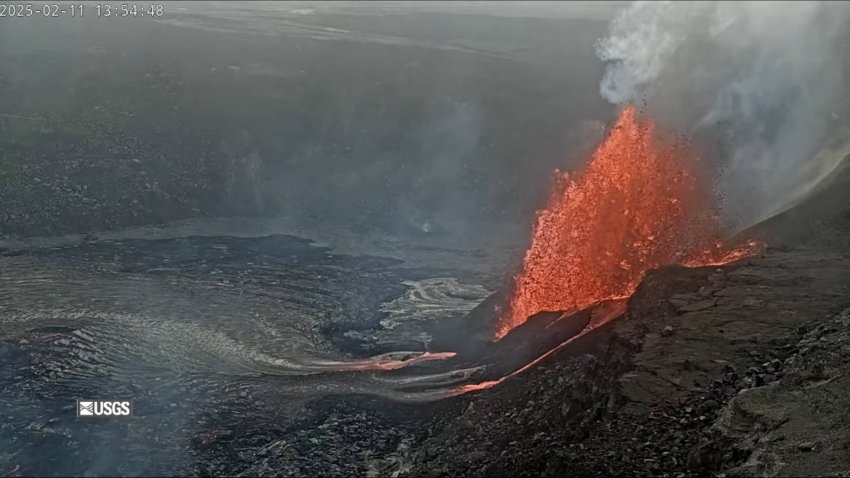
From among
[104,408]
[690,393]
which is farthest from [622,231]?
[104,408]

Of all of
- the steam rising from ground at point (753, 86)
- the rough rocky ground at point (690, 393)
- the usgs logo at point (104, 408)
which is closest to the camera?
the rough rocky ground at point (690, 393)

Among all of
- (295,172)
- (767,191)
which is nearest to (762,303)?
(767,191)

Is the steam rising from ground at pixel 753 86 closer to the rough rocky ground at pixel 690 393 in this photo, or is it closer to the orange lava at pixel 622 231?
the orange lava at pixel 622 231

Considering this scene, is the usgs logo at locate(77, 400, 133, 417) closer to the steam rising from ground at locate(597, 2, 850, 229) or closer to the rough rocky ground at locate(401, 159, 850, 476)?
the rough rocky ground at locate(401, 159, 850, 476)

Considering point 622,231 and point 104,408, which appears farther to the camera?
point 622,231

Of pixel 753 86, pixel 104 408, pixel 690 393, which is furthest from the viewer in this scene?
pixel 753 86

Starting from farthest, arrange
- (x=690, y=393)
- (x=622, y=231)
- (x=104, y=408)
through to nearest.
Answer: (x=622, y=231) → (x=104, y=408) → (x=690, y=393)

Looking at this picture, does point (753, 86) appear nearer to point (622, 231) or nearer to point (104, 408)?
point (622, 231)

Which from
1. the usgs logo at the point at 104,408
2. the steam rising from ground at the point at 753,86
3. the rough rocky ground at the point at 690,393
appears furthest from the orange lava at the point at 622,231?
the usgs logo at the point at 104,408
